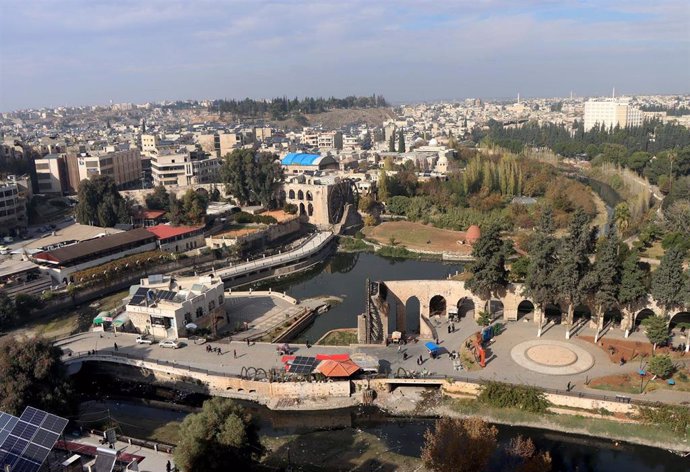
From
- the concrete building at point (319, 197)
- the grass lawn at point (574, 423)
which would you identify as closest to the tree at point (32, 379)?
the grass lawn at point (574, 423)

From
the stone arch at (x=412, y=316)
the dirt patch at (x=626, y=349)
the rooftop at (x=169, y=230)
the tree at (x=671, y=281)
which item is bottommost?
the stone arch at (x=412, y=316)

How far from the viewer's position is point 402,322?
33219mm

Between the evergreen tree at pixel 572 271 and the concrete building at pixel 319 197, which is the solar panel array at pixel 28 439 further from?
the concrete building at pixel 319 197

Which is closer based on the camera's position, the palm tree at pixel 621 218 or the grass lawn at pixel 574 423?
the grass lawn at pixel 574 423

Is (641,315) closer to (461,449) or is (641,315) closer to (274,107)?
(461,449)

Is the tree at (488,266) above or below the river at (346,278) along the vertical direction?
above

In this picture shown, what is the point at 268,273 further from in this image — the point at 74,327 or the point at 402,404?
the point at 402,404

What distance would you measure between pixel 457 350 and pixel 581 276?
307 inches

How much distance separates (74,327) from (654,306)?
34.3 meters

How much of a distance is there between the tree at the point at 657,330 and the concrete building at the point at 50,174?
66.5 meters

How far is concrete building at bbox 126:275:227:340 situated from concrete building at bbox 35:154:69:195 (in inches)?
1685

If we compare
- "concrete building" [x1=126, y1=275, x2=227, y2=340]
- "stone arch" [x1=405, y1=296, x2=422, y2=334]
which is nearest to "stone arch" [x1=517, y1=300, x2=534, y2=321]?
"stone arch" [x1=405, y1=296, x2=422, y2=334]

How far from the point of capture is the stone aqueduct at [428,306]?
30797 millimetres

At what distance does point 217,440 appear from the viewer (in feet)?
61.9
